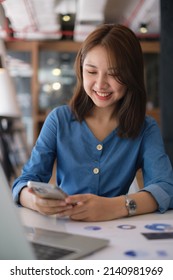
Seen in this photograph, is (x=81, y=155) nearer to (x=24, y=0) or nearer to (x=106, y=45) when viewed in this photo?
(x=106, y=45)

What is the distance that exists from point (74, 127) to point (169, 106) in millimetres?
2487

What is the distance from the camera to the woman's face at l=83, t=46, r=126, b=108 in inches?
52.3

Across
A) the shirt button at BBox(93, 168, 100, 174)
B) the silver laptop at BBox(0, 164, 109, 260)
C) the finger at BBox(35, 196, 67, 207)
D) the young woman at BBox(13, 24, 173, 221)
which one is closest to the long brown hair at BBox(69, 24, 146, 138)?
the young woman at BBox(13, 24, 173, 221)

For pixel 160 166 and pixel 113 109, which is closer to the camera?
pixel 160 166

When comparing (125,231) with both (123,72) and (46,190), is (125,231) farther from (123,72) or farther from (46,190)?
(123,72)

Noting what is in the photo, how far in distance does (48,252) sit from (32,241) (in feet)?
0.24

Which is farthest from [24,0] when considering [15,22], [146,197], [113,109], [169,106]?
[146,197]

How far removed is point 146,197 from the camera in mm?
1213

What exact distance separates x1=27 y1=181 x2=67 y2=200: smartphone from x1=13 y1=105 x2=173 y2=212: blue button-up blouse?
1.12 feet

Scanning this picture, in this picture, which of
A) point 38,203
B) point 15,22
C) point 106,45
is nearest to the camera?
point 38,203

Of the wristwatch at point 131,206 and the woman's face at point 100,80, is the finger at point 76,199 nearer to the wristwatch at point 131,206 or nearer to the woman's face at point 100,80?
the wristwatch at point 131,206

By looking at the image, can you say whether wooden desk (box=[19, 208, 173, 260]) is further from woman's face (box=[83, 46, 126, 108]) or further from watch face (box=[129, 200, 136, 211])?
woman's face (box=[83, 46, 126, 108])

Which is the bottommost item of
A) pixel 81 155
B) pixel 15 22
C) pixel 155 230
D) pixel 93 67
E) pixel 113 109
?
pixel 155 230

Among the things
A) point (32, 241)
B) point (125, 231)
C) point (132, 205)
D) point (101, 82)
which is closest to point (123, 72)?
point (101, 82)
